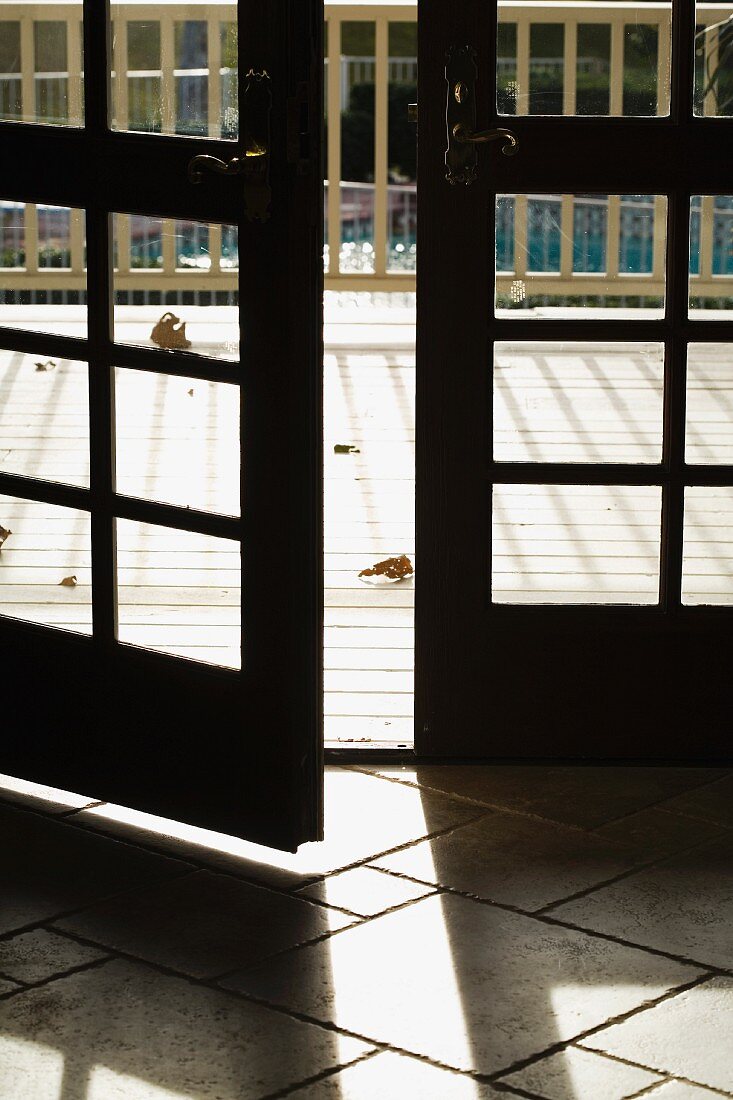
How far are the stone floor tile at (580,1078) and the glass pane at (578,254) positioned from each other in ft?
4.11

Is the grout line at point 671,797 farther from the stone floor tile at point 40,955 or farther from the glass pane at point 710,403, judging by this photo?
the stone floor tile at point 40,955

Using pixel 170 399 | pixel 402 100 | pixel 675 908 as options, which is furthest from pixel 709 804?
pixel 402 100

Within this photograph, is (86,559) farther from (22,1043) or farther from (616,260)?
(616,260)

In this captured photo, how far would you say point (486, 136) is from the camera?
8.29 feet

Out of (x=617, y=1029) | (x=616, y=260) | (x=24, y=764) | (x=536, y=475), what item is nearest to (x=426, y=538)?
(x=536, y=475)

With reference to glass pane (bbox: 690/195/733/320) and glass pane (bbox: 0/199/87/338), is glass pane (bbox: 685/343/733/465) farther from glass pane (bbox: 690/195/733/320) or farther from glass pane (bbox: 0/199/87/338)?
glass pane (bbox: 0/199/87/338)

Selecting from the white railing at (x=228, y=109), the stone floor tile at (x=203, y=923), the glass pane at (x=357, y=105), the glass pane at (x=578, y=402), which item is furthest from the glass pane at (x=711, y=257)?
the glass pane at (x=357, y=105)

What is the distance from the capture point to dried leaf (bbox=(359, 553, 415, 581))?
3754mm

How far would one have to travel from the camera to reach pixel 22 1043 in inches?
74.2

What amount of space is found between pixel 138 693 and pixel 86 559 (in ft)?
0.74

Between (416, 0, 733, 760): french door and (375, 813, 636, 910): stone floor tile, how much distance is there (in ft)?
1.01

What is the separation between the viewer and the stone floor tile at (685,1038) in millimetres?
1830

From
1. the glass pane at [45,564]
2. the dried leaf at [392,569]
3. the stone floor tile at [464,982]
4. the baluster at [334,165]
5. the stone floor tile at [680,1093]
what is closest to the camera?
the stone floor tile at [680,1093]

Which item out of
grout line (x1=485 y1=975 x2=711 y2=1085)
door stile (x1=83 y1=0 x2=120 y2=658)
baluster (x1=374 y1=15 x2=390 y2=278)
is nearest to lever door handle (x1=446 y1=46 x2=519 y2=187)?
door stile (x1=83 y1=0 x2=120 y2=658)
